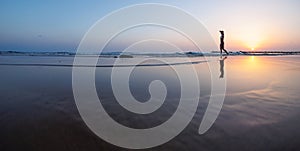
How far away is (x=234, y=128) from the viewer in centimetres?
420

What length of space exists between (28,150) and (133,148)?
1570 millimetres

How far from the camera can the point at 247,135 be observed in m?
3.85

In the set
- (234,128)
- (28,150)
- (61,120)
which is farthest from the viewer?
(61,120)

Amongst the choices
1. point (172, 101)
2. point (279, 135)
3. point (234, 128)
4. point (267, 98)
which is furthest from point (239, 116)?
point (267, 98)

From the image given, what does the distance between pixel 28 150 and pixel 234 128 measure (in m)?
3.55

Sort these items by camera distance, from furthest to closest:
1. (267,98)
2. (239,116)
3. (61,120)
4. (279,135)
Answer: (267,98) → (239,116) → (61,120) → (279,135)

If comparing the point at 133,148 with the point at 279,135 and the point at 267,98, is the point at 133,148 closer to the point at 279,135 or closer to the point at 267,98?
the point at 279,135

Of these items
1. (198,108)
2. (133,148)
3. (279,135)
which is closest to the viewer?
(133,148)

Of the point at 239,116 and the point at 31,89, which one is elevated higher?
the point at 31,89

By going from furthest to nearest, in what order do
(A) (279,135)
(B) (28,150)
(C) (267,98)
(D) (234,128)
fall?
(C) (267,98) → (D) (234,128) → (A) (279,135) → (B) (28,150)

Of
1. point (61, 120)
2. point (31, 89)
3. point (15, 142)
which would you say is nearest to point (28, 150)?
point (15, 142)

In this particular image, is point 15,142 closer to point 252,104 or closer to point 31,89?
point 31,89

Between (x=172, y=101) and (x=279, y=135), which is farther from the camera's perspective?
(x=172, y=101)

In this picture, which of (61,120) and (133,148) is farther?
(61,120)
